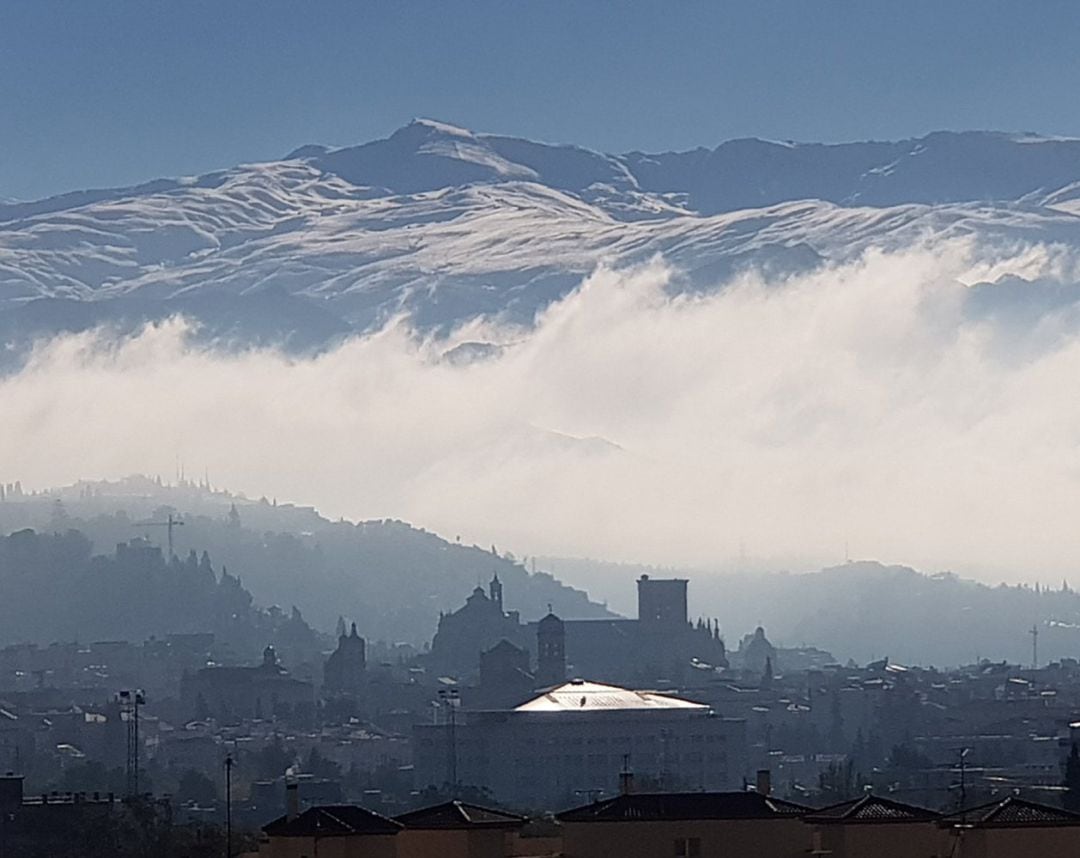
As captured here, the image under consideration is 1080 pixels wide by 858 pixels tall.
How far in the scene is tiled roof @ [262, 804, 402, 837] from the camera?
61500 millimetres

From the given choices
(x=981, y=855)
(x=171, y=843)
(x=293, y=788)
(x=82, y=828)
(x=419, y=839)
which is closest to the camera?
(x=981, y=855)

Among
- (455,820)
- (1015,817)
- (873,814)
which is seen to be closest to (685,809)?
(873,814)

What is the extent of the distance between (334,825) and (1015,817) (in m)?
12.2

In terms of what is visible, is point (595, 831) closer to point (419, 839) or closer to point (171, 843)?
point (419, 839)

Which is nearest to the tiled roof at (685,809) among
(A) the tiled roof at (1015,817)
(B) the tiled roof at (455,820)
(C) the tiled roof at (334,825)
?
(B) the tiled roof at (455,820)

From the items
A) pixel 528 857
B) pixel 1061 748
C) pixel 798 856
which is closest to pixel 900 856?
pixel 798 856

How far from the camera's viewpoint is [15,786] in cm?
10988

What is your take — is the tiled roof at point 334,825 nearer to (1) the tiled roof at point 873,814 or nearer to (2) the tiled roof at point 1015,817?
(1) the tiled roof at point 873,814

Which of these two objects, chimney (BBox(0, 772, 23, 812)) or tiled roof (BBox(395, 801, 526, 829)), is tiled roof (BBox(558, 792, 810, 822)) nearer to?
tiled roof (BBox(395, 801, 526, 829))

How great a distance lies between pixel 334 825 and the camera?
6184cm

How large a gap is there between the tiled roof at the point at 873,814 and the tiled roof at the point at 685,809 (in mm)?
822

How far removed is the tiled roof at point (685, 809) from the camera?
62719 mm

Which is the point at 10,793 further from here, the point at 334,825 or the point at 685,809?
the point at 685,809

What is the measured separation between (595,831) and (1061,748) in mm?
120415
